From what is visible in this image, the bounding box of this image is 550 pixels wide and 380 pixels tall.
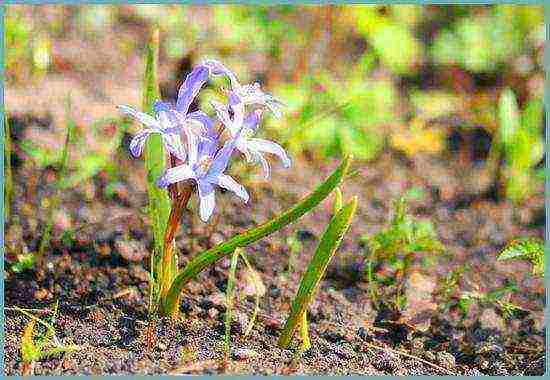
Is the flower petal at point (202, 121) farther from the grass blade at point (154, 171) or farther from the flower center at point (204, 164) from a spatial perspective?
the grass blade at point (154, 171)

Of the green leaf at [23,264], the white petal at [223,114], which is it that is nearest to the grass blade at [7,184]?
the green leaf at [23,264]

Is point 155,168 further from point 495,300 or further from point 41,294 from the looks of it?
point 495,300

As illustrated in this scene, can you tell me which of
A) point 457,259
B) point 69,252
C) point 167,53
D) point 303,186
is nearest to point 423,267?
point 457,259

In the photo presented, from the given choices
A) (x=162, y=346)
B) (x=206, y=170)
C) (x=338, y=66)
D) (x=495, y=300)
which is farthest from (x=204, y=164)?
A: (x=338, y=66)

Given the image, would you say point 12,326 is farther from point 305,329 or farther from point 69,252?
point 305,329

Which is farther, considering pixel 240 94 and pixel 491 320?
→ pixel 491 320

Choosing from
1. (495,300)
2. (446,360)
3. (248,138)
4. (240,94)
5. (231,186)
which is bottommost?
(446,360)
